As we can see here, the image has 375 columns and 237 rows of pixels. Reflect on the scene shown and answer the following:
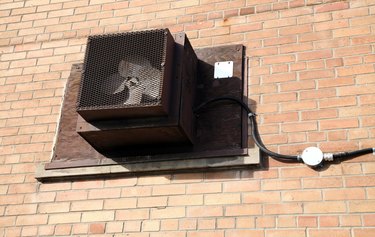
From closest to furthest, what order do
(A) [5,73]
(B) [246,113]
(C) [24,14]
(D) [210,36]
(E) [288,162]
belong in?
1. (E) [288,162]
2. (B) [246,113]
3. (D) [210,36]
4. (A) [5,73]
5. (C) [24,14]

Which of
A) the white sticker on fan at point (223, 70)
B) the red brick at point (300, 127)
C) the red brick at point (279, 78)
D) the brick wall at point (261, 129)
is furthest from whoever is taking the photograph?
the white sticker on fan at point (223, 70)

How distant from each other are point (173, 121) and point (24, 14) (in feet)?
7.73

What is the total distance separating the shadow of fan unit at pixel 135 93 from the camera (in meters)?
3.46

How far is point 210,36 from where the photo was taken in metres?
4.29

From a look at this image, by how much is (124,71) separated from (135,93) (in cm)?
22

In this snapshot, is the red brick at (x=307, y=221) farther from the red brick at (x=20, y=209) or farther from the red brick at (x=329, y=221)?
the red brick at (x=20, y=209)

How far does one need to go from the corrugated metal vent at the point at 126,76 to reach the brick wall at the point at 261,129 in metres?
0.60

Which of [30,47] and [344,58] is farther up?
[30,47]

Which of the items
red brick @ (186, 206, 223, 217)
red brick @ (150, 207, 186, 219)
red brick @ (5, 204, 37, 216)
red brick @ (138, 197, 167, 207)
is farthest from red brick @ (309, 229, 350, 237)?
red brick @ (5, 204, 37, 216)

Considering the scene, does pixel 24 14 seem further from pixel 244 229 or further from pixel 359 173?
pixel 359 173

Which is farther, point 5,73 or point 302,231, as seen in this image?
point 5,73

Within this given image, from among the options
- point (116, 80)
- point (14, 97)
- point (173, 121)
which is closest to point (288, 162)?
point (173, 121)

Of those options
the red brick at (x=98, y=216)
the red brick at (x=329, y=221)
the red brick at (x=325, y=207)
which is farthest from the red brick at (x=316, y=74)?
the red brick at (x=98, y=216)

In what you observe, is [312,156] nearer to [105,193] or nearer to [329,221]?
[329,221]
